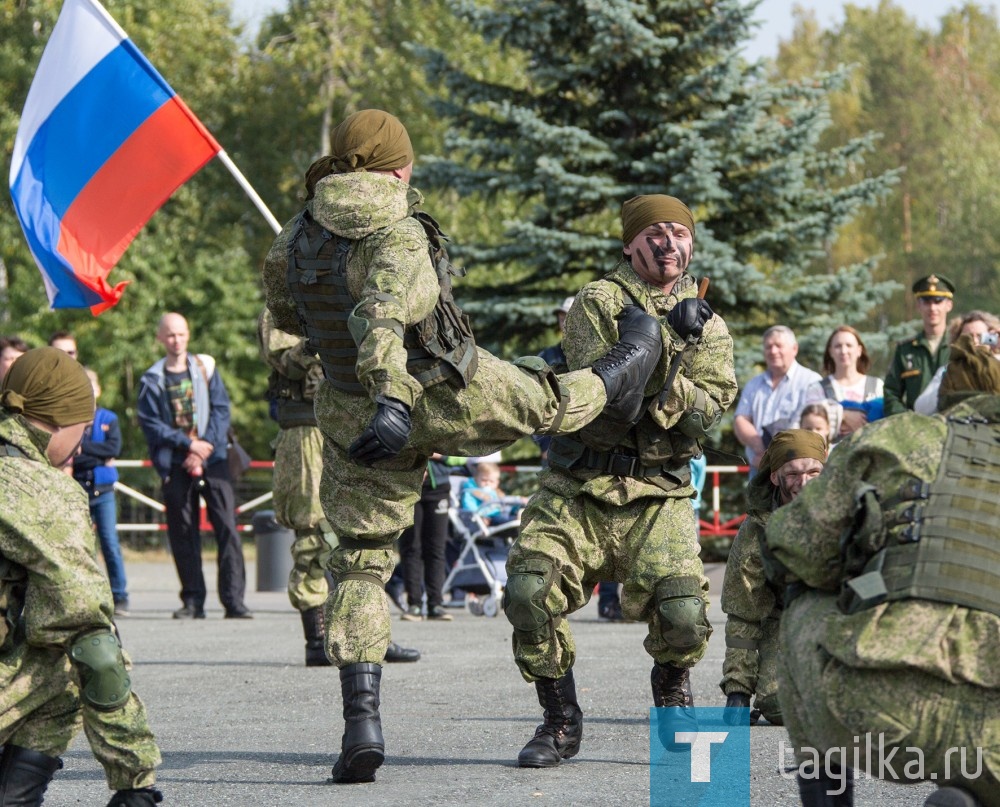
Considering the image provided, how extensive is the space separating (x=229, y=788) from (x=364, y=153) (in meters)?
2.27

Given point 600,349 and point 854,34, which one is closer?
point 600,349

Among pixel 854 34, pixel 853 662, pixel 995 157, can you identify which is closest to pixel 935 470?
pixel 853 662

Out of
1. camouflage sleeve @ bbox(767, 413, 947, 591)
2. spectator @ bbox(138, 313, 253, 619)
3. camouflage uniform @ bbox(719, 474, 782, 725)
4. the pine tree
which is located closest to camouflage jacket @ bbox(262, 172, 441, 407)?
camouflage sleeve @ bbox(767, 413, 947, 591)

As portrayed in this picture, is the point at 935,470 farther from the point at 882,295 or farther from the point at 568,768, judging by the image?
the point at 882,295

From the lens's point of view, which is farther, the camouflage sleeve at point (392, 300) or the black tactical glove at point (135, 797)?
the camouflage sleeve at point (392, 300)

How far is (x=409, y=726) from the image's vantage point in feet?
22.8

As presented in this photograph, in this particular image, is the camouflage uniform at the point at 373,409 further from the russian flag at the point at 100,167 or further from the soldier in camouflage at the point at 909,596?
the russian flag at the point at 100,167

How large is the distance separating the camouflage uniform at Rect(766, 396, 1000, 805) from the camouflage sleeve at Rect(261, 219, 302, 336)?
2567 mm

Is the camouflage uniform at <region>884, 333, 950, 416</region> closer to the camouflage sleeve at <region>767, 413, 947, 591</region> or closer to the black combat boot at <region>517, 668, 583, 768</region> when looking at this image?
the black combat boot at <region>517, 668, 583, 768</region>

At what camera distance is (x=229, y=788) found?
554cm

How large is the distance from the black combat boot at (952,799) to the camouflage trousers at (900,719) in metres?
0.04

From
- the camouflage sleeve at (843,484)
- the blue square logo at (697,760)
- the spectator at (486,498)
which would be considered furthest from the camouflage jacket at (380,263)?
the spectator at (486,498)

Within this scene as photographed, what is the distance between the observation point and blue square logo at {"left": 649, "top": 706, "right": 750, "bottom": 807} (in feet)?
17.3

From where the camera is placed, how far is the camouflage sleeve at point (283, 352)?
9188mm
